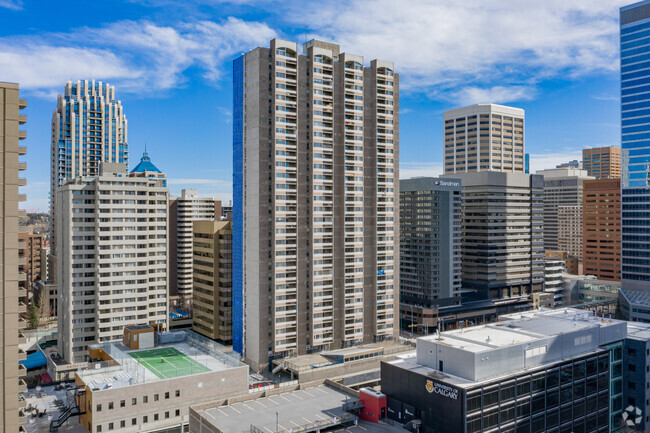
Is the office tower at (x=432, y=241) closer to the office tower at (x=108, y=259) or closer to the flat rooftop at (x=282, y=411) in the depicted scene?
the office tower at (x=108, y=259)

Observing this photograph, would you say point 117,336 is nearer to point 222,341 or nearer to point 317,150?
point 222,341

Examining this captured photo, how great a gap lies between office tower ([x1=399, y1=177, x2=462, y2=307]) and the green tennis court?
8667 centimetres

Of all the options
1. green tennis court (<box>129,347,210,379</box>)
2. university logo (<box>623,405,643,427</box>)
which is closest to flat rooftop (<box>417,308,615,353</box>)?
university logo (<box>623,405,643,427</box>)

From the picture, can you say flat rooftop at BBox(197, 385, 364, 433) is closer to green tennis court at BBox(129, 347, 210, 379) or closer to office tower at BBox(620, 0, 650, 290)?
green tennis court at BBox(129, 347, 210, 379)

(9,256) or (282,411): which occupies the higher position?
(9,256)

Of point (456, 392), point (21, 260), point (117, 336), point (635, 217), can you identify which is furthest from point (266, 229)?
point (635, 217)

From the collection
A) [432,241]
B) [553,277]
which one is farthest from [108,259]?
[553,277]

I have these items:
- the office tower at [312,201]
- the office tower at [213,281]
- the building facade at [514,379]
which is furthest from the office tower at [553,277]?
the office tower at [213,281]

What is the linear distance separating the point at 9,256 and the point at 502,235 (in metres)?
161

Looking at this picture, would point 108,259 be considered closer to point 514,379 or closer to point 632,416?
point 514,379

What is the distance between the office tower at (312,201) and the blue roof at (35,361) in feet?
148

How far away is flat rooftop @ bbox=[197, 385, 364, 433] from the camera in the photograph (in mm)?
65938

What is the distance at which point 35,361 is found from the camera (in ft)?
388

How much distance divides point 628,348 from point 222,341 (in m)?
90.0
